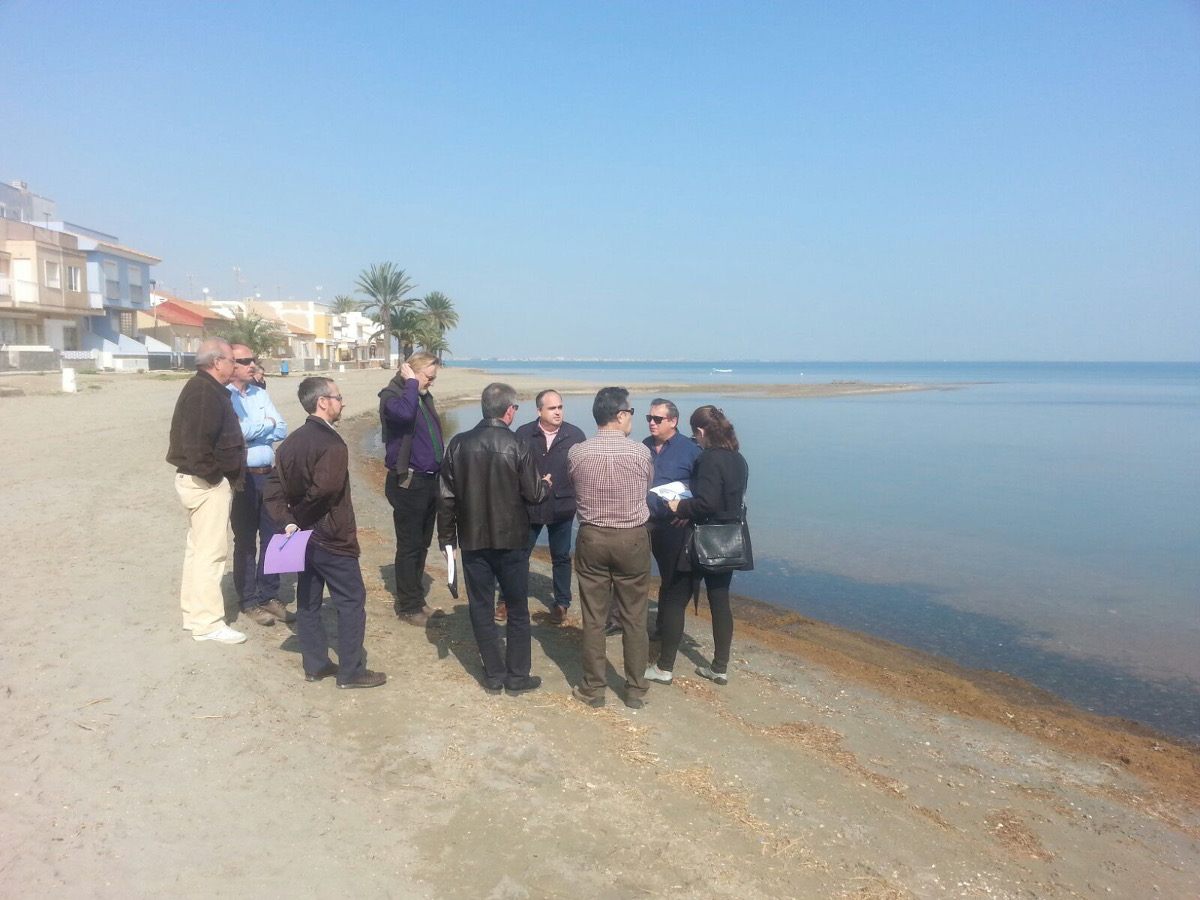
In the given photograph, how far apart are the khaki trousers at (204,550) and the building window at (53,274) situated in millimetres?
43095

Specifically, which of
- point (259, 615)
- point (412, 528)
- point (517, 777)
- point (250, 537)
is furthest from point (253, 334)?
point (517, 777)

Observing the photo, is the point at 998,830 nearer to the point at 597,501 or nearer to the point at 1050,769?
the point at 1050,769

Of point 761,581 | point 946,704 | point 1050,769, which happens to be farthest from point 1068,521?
point 1050,769

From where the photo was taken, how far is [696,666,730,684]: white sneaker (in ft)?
18.8

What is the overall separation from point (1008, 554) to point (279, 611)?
10.9 m

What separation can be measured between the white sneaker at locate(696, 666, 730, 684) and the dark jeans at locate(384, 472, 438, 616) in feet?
7.43

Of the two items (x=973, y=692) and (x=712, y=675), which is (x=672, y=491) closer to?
(x=712, y=675)

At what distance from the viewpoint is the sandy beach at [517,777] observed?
10.7ft

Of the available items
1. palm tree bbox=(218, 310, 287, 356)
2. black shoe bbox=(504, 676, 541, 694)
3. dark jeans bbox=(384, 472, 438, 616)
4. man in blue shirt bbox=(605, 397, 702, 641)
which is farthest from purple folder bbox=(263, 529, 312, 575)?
palm tree bbox=(218, 310, 287, 356)

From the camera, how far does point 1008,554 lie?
1239 cm

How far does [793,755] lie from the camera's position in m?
4.63

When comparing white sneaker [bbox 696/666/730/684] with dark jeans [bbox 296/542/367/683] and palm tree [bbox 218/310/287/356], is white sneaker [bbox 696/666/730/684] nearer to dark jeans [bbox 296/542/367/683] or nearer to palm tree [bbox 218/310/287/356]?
dark jeans [bbox 296/542/367/683]

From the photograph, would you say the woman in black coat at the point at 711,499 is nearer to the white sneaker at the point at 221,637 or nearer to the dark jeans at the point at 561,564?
the dark jeans at the point at 561,564

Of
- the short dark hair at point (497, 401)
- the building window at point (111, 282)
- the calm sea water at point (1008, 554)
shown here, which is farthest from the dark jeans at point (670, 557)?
the building window at point (111, 282)
